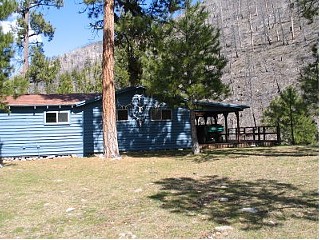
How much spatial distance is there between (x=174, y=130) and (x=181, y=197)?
1267 cm

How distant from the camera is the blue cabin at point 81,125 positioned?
57.2ft

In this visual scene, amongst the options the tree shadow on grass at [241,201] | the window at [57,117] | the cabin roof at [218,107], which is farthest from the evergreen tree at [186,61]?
the tree shadow on grass at [241,201]

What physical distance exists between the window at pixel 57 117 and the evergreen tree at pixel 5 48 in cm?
Answer: 554

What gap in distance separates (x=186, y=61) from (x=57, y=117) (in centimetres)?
690

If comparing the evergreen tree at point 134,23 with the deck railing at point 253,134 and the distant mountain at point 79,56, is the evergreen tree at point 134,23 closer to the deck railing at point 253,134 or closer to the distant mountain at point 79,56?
the deck railing at point 253,134

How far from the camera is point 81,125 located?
59.6 ft

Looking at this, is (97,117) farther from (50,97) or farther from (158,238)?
(158,238)

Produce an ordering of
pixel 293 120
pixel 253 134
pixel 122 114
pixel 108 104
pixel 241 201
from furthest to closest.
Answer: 1. pixel 293 120
2. pixel 253 134
3. pixel 122 114
4. pixel 108 104
5. pixel 241 201

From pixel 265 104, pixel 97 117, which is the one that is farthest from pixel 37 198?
pixel 265 104

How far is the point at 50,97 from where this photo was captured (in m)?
19.2

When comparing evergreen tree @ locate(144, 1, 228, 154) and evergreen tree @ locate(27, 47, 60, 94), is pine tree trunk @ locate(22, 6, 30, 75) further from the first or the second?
evergreen tree @ locate(144, 1, 228, 154)

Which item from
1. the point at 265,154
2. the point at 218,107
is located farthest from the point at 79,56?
the point at 265,154

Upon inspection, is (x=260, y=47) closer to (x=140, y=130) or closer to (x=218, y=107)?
(x=218, y=107)

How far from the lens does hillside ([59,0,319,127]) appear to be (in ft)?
131
